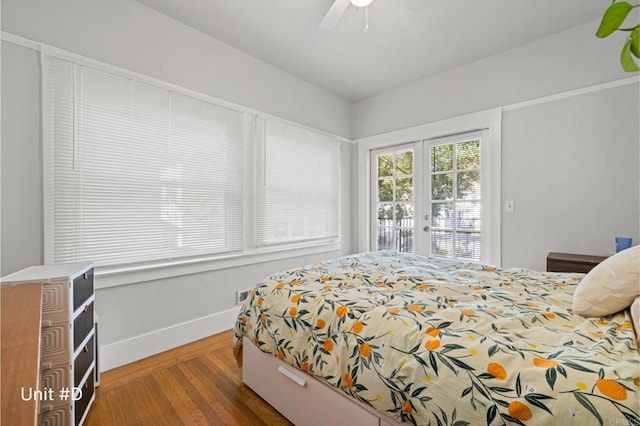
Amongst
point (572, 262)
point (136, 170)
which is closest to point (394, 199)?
point (572, 262)

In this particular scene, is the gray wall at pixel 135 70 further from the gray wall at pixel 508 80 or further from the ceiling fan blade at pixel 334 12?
the gray wall at pixel 508 80

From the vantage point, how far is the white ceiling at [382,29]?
231cm

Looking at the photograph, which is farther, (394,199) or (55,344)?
(394,199)

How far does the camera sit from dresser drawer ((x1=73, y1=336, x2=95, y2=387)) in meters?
1.49

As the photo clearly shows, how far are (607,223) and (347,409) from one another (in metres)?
2.70

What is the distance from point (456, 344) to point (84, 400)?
1913 mm

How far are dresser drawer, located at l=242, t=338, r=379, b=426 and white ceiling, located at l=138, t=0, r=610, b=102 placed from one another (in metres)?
2.33

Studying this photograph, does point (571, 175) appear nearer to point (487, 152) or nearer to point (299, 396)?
point (487, 152)

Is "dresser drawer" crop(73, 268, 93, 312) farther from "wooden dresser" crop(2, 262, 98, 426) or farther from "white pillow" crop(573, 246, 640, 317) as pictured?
"white pillow" crop(573, 246, 640, 317)

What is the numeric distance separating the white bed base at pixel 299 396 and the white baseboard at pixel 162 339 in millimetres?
935

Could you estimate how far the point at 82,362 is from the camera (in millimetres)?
1575

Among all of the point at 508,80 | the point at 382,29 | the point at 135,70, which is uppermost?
the point at 382,29

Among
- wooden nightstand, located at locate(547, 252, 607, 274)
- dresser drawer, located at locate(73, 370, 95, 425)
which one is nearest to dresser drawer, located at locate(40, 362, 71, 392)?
dresser drawer, located at locate(73, 370, 95, 425)

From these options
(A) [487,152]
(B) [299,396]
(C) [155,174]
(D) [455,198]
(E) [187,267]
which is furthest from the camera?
(D) [455,198]
